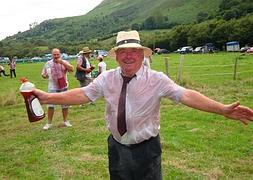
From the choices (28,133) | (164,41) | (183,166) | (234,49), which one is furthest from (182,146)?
(164,41)

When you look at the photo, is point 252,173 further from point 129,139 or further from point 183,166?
point 129,139

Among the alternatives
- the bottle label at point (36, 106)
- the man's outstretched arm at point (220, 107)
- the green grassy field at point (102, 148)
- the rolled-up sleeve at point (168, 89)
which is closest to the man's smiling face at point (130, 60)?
the rolled-up sleeve at point (168, 89)

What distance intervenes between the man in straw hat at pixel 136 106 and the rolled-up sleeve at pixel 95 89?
1cm

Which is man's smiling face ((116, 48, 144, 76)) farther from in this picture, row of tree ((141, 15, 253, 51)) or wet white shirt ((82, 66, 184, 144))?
row of tree ((141, 15, 253, 51))

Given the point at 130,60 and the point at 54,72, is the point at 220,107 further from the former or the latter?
the point at 54,72

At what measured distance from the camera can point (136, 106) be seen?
401 cm

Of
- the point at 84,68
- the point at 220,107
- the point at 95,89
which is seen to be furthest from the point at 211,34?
the point at 220,107

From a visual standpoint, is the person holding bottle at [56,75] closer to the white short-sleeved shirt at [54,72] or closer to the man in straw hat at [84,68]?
the white short-sleeved shirt at [54,72]

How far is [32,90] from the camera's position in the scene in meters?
4.19

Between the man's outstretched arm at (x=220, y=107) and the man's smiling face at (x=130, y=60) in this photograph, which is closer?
the man's outstretched arm at (x=220, y=107)

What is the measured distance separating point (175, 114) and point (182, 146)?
3563mm

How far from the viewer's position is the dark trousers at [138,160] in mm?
4109

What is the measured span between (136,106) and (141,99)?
79mm

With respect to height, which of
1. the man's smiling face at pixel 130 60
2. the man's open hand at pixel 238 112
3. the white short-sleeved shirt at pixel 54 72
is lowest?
the white short-sleeved shirt at pixel 54 72
